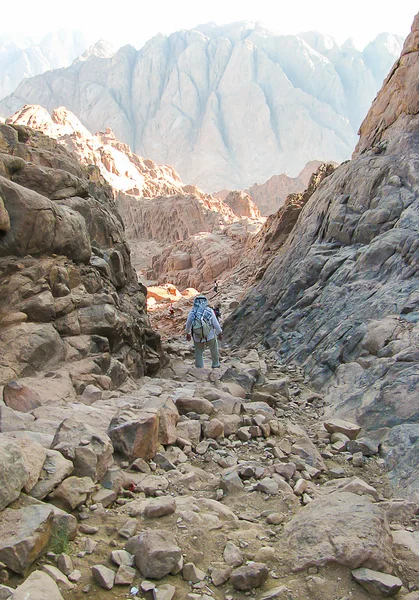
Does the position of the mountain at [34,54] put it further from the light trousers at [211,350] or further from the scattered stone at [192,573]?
the scattered stone at [192,573]

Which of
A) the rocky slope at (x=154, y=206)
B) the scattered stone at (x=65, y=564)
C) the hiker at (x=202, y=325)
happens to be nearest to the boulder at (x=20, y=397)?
the scattered stone at (x=65, y=564)

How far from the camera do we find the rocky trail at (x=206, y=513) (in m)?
3.21

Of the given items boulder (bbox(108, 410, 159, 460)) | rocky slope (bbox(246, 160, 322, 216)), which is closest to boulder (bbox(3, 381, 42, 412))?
boulder (bbox(108, 410, 159, 460))

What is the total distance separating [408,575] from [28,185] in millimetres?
8974

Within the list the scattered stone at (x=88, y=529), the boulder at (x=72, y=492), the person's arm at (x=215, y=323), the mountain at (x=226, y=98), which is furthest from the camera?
the mountain at (x=226, y=98)

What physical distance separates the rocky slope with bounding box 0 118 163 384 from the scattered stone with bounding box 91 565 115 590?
13.2 ft

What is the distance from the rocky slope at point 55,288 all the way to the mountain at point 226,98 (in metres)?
90.5

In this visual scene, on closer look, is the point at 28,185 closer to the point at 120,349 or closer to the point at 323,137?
the point at 120,349

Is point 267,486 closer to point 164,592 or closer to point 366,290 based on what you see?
point 164,592

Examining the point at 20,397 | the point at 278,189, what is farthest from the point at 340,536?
the point at 278,189

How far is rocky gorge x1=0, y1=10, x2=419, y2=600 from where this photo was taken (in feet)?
11.0

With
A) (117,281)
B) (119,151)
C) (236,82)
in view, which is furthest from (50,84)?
(117,281)

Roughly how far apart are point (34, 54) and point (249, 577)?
16813cm

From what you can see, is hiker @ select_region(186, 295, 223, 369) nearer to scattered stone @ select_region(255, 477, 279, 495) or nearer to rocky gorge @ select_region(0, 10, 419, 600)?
rocky gorge @ select_region(0, 10, 419, 600)
